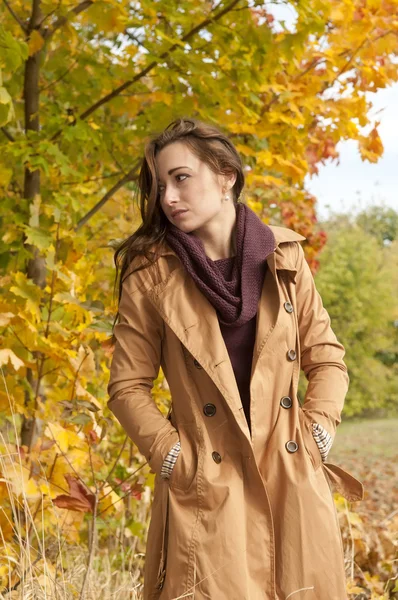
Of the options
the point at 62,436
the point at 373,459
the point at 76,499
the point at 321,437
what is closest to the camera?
the point at 321,437

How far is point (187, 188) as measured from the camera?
212cm

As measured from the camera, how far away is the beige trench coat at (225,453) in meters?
1.93

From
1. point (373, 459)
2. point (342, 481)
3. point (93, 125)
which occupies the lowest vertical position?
point (342, 481)

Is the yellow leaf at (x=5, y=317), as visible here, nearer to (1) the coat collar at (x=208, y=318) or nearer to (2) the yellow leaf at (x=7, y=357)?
(2) the yellow leaf at (x=7, y=357)

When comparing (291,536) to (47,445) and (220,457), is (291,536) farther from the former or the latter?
(47,445)

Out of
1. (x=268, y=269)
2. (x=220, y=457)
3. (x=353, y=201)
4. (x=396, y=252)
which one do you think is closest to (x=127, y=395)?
(x=220, y=457)

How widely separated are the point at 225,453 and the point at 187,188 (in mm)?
712

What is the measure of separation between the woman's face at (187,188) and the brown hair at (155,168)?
21mm

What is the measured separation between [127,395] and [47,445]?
2.78 ft

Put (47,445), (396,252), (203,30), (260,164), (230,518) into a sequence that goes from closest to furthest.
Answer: (230,518) → (47,445) → (203,30) → (260,164) → (396,252)

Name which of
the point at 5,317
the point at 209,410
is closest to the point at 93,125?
the point at 5,317

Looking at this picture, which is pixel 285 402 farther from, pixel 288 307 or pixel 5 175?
pixel 5 175

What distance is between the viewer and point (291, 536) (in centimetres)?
197

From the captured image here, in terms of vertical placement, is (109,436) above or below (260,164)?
below
